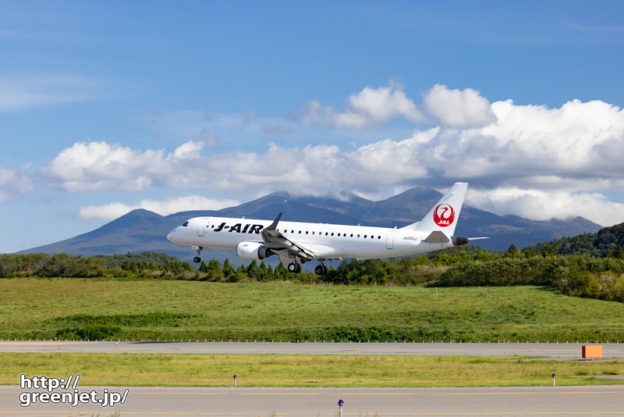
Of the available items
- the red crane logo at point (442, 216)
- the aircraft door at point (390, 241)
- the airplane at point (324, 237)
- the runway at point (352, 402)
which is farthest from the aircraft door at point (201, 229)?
the runway at point (352, 402)

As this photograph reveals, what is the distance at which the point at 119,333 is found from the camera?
68062mm

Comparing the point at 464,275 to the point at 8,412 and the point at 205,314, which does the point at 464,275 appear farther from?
the point at 8,412

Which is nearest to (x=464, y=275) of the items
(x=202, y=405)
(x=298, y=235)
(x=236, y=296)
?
(x=236, y=296)

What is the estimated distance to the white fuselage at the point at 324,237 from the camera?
227 feet

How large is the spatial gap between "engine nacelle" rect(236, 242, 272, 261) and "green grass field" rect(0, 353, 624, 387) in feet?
73.3

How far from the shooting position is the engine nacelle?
70562 millimetres

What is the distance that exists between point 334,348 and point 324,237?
1922 centimetres

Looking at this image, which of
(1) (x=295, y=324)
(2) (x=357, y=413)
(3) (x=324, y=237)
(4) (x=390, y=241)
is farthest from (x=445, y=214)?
(2) (x=357, y=413)

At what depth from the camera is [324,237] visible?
72.4m

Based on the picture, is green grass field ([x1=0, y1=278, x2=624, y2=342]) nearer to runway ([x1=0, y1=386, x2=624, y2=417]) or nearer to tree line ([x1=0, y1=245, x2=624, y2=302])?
tree line ([x1=0, y1=245, x2=624, y2=302])

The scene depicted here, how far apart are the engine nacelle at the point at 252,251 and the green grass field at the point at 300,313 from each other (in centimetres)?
622

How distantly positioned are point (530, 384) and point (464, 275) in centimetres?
7431

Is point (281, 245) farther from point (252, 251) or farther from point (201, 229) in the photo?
point (201, 229)

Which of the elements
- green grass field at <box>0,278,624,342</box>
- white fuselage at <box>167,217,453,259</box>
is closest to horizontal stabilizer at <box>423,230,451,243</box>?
white fuselage at <box>167,217,453,259</box>
